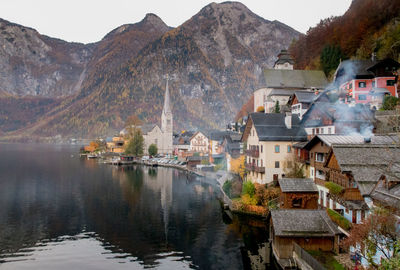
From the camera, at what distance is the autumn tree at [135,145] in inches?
4350

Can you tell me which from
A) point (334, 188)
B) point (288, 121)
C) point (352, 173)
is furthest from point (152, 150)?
point (352, 173)

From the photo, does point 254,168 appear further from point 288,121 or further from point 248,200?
point 288,121

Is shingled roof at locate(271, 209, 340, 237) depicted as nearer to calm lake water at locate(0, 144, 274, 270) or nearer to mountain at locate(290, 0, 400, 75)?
calm lake water at locate(0, 144, 274, 270)

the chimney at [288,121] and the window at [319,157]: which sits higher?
the chimney at [288,121]

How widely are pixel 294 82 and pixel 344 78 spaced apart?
59.3 feet

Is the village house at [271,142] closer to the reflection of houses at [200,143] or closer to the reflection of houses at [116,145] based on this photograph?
the reflection of houses at [200,143]

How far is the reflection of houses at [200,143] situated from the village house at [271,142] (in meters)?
50.9

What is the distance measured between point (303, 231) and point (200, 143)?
7370 centimetres

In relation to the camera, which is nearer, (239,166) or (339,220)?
(339,220)

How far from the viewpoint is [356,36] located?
229 ft

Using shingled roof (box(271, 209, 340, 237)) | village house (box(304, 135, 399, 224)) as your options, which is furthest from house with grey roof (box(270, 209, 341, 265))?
village house (box(304, 135, 399, 224))

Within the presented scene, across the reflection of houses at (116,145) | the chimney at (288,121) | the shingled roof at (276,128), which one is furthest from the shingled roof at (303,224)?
the reflection of houses at (116,145)

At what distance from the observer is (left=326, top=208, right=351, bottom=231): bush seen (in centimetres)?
2294

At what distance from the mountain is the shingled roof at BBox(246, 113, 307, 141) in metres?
24.5
